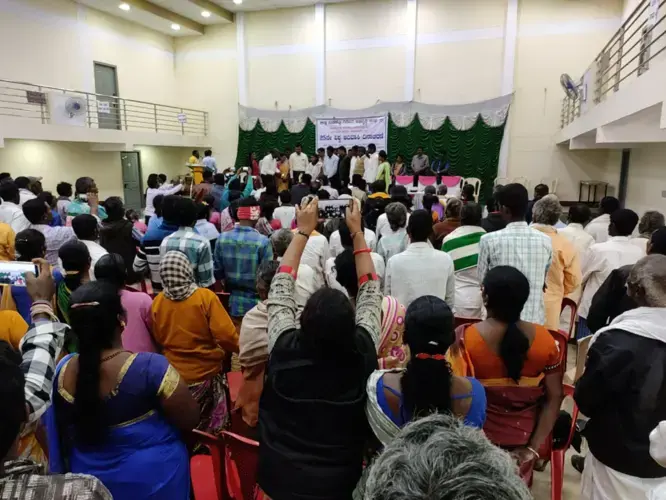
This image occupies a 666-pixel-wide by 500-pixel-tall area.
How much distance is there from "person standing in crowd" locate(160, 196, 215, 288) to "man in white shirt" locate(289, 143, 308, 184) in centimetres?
911

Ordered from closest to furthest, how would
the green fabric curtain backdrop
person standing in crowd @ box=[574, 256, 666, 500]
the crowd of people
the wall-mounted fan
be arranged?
the crowd of people
person standing in crowd @ box=[574, 256, 666, 500]
the wall-mounted fan
the green fabric curtain backdrop

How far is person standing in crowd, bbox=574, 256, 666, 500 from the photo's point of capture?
1.51 m

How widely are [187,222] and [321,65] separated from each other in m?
11.3

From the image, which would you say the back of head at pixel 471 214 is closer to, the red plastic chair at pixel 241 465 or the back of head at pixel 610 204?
the back of head at pixel 610 204

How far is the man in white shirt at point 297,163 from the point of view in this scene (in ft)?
39.8

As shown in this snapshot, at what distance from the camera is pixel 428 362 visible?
122 cm

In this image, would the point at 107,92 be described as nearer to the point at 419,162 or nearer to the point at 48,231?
the point at 419,162

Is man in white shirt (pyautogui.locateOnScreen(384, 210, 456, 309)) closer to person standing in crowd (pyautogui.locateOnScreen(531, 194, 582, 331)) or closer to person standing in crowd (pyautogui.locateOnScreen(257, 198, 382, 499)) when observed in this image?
person standing in crowd (pyautogui.locateOnScreen(531, 194, 582, 331))

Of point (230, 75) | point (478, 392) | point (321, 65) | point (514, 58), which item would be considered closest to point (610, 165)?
point (514, 58)

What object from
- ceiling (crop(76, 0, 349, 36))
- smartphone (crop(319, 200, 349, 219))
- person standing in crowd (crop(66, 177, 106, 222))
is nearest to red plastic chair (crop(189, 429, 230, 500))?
smartphone (crop(319, 200, 349, 219))

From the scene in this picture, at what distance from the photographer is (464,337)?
5.47 feet

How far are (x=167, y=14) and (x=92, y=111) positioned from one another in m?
3.79

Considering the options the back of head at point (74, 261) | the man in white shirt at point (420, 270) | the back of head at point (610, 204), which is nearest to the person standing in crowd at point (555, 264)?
the man in white shirt at point (420, 270)

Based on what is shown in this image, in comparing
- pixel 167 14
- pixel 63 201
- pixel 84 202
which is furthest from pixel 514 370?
pixel 167 14
